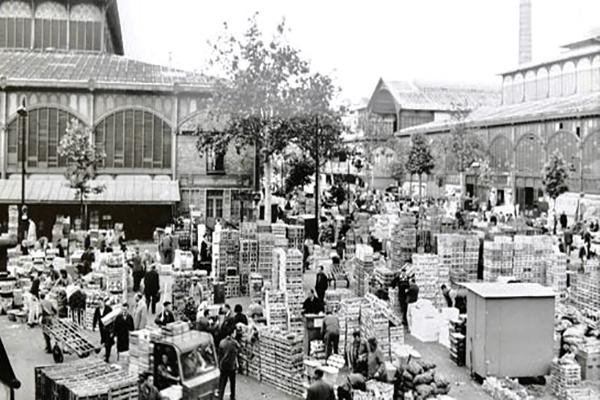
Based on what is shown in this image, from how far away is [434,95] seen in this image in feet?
236

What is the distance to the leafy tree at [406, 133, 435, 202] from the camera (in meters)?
48.2

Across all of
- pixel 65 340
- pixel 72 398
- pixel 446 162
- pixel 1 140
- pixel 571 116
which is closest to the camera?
pixel 72 398

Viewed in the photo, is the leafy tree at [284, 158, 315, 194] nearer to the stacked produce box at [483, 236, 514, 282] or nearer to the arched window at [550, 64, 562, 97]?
the stacked produce box at [483, 236, 514, 282]

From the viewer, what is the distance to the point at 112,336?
43.8 ft

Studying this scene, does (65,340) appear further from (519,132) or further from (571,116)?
(519,132)

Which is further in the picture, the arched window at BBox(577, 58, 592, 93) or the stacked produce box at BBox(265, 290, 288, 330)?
the arched window at BBox(577, 58, 592, 93)

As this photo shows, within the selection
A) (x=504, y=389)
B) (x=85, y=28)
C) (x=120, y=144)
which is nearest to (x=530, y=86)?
(x=85, y=28)

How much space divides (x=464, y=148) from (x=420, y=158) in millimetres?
3096

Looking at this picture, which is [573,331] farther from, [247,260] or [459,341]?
[247,260]

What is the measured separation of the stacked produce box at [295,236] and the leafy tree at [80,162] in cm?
865

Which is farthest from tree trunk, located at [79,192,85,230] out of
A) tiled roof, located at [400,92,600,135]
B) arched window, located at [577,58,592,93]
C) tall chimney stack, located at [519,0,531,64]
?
tall chimney stack, located at [519,0,531,64]

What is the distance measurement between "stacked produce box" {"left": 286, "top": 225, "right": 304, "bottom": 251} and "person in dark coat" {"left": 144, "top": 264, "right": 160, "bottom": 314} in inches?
211

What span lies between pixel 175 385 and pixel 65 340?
15.1ft

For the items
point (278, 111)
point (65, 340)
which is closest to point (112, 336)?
point (65, 340)
